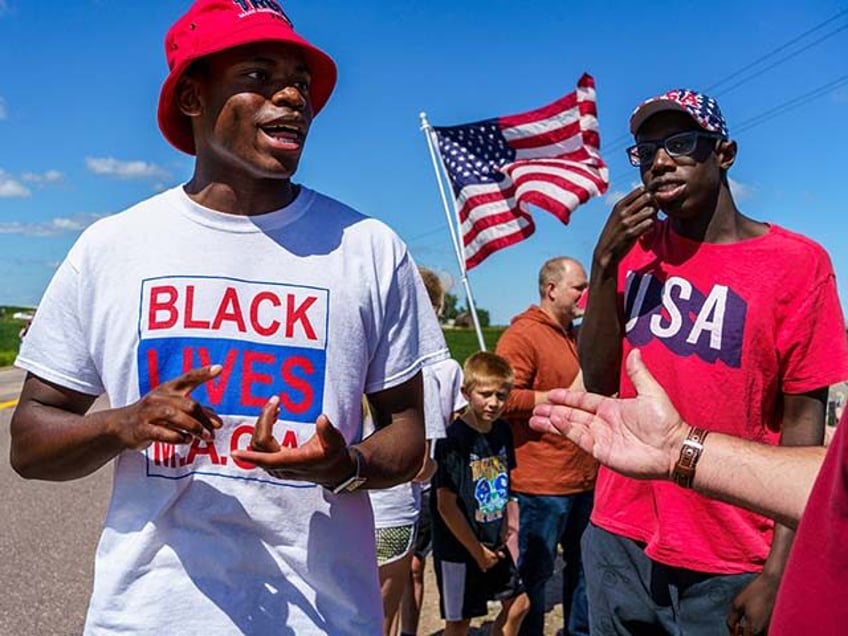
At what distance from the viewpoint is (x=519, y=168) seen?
8.88m

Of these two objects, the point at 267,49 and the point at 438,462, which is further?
the point at 438,462

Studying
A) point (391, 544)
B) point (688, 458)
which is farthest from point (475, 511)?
point (688, 458)

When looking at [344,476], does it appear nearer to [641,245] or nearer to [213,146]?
[213,146]

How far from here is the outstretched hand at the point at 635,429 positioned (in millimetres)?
1960

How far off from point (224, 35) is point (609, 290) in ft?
4.17

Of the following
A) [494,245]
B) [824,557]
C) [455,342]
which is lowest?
[824,557]

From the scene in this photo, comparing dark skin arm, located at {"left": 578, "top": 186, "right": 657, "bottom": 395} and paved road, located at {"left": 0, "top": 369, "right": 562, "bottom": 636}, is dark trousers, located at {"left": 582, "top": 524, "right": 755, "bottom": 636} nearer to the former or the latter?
dark skin arm, located at {"left": 578, "top": 186, "right": 657, "bottom": 395}

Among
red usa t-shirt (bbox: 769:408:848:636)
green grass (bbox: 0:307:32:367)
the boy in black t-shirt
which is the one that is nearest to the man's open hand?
red usa t-shirt (bbox: 769:408:848:636)

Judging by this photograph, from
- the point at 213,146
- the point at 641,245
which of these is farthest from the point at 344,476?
the point at 641,245

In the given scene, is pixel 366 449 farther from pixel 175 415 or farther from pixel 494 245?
pixel 494 245

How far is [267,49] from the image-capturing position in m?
2.10

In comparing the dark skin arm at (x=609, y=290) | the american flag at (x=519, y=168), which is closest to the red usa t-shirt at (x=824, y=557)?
the dark skin arm at (x=609, y=290)

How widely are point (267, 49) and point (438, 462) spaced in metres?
2.81

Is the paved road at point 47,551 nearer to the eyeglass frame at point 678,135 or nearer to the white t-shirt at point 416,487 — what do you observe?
the white t-shirt at point 416,487
